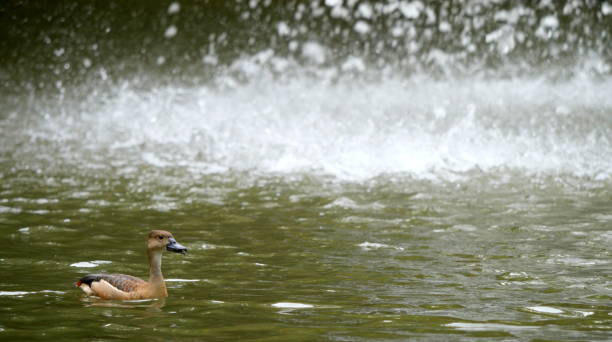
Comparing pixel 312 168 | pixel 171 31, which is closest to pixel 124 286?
pixel 312 168

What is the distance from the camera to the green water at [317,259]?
6.22 meters

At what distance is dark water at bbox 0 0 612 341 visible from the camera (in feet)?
22.3

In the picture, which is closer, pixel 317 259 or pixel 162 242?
pixel 162 242

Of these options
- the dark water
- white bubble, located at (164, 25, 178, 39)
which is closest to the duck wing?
the dark water

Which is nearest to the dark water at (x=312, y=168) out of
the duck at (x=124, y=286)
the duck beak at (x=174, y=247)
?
the duck at (x=124, y=286)

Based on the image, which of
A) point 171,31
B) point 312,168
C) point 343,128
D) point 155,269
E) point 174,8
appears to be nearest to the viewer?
point 155,269

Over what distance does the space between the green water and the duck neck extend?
6.8 inches

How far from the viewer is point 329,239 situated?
10.2m

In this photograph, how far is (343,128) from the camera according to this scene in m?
19.8

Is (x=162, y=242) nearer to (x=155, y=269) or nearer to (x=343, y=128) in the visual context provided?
(x=155, y=269)

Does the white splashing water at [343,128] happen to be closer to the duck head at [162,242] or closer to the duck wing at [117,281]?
the duck head at [162,242]

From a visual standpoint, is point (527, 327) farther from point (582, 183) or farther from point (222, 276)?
point (582, 183)

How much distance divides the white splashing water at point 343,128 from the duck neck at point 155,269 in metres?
8.57

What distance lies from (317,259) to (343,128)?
36.1 ft
